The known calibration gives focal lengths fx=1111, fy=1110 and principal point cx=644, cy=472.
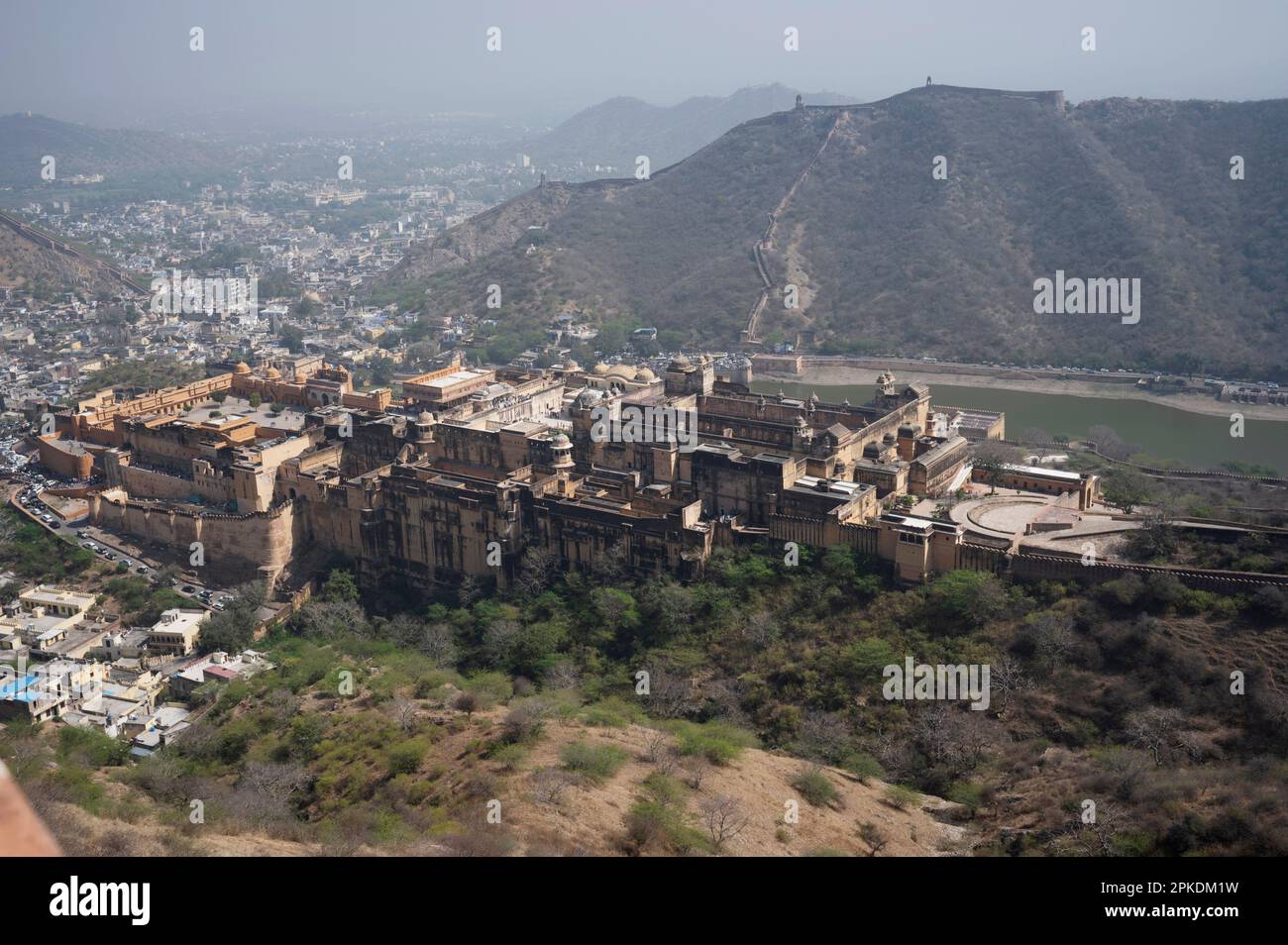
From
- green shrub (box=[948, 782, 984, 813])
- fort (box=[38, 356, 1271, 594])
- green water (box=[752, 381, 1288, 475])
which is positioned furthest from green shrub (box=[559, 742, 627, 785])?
green water (box=[752, 381, 1288, 475])

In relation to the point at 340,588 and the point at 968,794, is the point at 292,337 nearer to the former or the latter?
the point at 340,588

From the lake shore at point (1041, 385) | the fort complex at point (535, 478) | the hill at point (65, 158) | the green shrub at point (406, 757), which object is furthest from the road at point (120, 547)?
the hill at point (65, 158)

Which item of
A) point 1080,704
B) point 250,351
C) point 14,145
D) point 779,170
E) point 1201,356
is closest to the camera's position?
point 1080,704

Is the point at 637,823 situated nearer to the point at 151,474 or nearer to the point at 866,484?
the point at 866,484

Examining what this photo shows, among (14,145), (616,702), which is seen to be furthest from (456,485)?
(14,145)

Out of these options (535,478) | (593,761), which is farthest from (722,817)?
(535,478)

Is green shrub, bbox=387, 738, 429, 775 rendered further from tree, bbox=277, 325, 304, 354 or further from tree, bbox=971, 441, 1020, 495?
tree, bbox=277, 325, 304, 354

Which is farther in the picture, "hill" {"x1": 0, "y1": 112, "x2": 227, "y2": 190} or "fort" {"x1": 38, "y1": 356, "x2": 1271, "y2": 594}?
"hill" {"x1": 0, "y1": 112, "x2": 227, "y2": 190}
